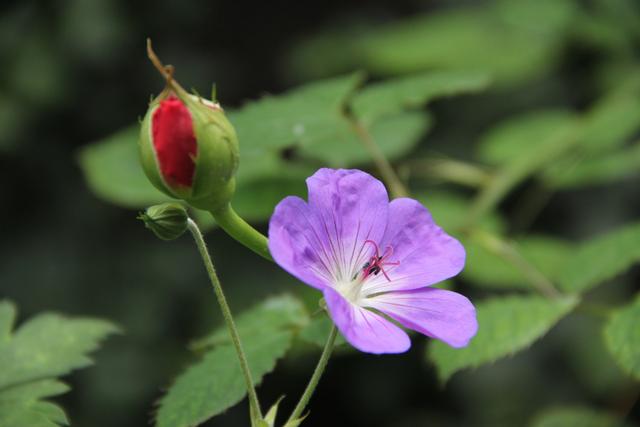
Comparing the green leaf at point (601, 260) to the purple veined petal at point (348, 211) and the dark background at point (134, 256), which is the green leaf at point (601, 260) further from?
the dark background at point (134, 256)

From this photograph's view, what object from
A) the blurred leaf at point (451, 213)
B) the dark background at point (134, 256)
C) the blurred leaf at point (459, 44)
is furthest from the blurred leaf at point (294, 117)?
the blurred leaf at point (459, 44)

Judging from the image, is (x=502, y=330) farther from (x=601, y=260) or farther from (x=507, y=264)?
(x=507, y=264)

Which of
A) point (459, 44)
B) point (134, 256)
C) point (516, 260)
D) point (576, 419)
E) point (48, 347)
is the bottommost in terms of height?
point (576, 419)

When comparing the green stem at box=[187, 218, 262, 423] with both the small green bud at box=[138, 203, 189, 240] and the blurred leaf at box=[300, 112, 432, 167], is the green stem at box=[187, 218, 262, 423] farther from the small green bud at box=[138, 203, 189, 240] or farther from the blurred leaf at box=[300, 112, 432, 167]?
the blurred leaf at box=[300, 112, 432, 167]

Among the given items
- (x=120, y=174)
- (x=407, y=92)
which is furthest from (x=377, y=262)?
(x=120, y=174)

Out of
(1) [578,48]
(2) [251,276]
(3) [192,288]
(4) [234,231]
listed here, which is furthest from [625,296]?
(4) [234,231]

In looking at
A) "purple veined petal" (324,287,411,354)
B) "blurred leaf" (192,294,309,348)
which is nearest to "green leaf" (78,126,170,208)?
"blurred leaf" (192,294,309,348)
